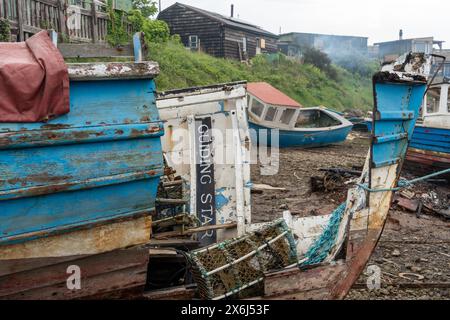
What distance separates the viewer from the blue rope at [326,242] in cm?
379

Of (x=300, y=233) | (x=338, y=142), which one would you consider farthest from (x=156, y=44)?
(x=300, y=233)

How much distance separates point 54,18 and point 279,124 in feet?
25.3

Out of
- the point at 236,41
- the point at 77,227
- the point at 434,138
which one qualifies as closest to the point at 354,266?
the point at 77,227

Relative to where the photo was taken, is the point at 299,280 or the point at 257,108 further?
the point at 257,108

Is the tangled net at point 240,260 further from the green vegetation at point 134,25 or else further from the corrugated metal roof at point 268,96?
the green vegetation at point 134,25

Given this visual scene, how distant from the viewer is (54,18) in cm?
1248

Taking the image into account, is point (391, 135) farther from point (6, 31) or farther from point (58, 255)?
point (6, 31)

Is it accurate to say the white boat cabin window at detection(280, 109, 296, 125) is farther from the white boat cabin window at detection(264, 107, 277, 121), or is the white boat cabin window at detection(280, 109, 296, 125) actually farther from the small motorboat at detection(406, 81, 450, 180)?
the small motorboat at detection(406, 81, 450, 180)

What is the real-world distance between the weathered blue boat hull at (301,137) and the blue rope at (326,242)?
1067 cm

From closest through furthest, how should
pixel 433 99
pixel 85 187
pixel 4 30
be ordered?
pixel 85 187 → pixel 4 30 → pixel 433 99

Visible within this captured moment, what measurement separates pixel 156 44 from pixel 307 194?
44.4ft

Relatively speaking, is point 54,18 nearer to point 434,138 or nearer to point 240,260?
point 434,138

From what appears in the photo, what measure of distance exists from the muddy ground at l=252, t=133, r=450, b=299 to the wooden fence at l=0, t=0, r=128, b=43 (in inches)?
268

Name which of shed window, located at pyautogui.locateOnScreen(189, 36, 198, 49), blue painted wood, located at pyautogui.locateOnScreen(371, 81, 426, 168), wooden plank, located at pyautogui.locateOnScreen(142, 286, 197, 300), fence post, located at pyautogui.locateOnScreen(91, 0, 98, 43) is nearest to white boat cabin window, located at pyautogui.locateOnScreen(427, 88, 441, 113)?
blue painted wood, located at pyautogui.locateOnScreen(371, 81, 426, 168)
